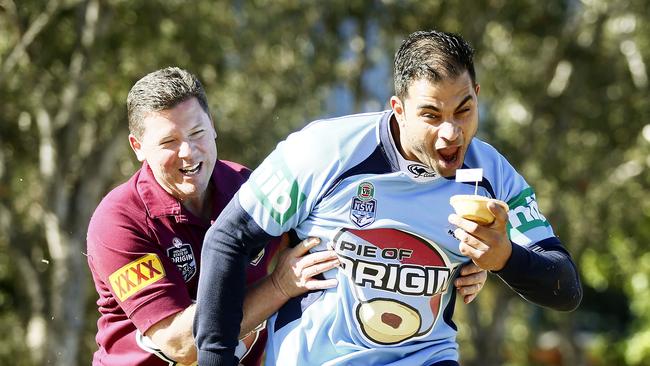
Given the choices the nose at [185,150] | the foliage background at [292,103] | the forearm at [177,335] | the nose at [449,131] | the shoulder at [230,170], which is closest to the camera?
the nose at [449,131]

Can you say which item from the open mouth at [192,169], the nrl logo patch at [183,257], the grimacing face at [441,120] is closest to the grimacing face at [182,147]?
the open mouth at [192,169]

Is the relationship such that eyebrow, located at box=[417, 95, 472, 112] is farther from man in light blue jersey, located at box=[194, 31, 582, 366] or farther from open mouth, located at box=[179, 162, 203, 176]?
open mouth, located at box=[179, 162, 203, 176]

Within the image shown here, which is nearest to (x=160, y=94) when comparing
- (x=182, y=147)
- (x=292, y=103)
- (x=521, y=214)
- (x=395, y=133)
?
(x=182, y=147)

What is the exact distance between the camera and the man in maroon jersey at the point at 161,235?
15.1 feet

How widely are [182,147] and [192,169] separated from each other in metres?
0.10

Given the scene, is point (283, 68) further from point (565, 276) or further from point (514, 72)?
point (565, 276)

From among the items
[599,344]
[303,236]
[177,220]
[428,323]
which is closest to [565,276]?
[428,323]

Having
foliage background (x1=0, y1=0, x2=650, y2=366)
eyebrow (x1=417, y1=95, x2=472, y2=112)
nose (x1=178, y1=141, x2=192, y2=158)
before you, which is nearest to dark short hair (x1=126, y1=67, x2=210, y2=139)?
nose (x1=178, y1=141, x2=192, y2=158)

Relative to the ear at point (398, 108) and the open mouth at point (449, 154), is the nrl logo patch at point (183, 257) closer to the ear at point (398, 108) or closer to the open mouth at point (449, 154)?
the ear at point (398, 108)

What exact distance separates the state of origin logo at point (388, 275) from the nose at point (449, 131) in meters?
0.40

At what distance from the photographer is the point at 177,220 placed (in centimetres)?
477

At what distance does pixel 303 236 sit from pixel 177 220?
2.25 feet

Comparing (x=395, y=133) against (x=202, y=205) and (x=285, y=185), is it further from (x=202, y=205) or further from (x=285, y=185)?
(x=202, y=205)

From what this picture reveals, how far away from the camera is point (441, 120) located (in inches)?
159
